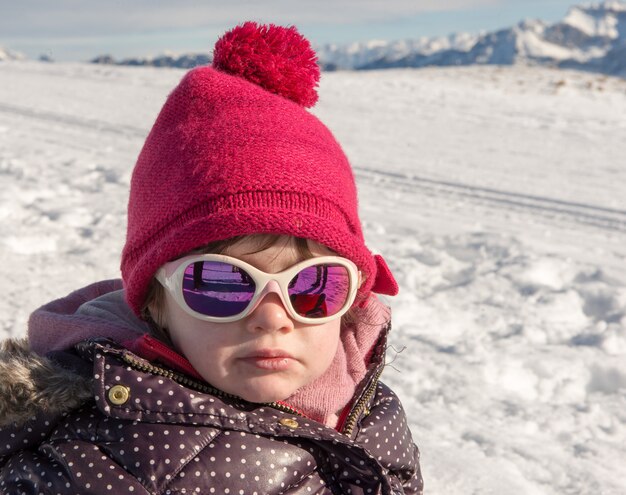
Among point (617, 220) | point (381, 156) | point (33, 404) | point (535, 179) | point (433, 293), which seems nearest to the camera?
point (33, 404)

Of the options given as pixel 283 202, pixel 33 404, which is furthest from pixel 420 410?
pixel 33 404

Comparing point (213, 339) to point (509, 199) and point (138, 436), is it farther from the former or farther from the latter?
point (509, 199)

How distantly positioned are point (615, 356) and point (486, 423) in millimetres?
765

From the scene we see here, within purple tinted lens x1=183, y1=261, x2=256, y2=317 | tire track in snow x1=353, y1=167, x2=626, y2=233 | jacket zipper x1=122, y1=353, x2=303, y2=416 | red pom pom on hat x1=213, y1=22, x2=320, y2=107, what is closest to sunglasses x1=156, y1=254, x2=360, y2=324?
purple tinted lens x1=183, y1=261, x2=256, y2=317

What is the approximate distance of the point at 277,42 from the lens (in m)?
1.76

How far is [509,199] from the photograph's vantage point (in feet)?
18.0

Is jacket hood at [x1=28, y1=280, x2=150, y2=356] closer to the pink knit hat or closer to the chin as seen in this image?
the pink knit hat

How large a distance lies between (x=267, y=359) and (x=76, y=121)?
7598 millimetres

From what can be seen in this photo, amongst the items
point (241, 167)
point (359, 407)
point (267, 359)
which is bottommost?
point (359, 407)

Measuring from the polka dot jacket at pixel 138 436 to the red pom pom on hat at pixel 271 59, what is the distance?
2.40 ft

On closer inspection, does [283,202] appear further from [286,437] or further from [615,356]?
[615,356]

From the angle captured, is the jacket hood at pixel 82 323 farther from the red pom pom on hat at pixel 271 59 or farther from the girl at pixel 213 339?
the red pom pom on hat at pixel 271 59

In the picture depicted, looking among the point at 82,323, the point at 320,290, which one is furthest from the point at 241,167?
the point at 82,323

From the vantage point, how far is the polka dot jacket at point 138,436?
1.37 meters
